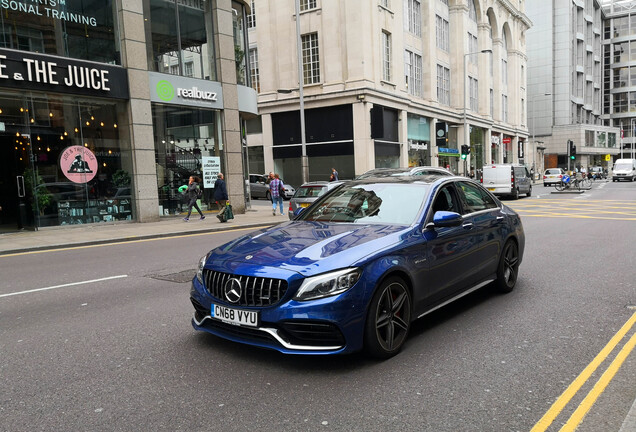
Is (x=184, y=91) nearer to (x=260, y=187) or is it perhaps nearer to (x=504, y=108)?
(x=260, y=187)

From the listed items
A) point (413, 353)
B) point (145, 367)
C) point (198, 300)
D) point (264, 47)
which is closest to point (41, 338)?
point (145, 367)

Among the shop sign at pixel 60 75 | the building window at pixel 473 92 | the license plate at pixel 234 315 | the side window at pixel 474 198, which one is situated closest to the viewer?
the license plate at pixel 234 315

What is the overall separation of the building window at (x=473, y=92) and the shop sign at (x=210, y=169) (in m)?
38.0

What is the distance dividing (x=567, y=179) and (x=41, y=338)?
35570 mm

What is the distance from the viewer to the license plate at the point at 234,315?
382 cm

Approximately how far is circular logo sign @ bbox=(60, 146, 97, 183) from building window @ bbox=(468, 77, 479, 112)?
141 ft

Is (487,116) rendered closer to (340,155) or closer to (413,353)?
(340,155)

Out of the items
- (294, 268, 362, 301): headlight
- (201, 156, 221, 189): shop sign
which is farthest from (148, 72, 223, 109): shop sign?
(294, 268, 362, 301): headlight

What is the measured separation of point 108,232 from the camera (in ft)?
47.8

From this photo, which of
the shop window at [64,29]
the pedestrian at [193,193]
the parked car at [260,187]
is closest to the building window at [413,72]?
the parked car at [260,187]

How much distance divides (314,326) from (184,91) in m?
16.7

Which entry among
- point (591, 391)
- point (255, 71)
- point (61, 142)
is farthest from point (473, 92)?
point (591, 391)

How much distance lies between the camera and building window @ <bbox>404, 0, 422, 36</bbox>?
39.8 meters

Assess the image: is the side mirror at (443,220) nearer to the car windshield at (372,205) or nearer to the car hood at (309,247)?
the car windshield at (372,205)
